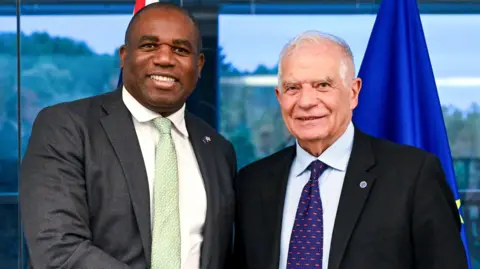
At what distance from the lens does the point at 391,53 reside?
3.28 meters

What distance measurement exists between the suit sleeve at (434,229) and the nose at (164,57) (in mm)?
937

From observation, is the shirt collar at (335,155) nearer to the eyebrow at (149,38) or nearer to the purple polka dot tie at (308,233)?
the purple polka dot tie at (308,233)

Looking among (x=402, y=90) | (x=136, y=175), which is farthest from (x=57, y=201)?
(x=402, y=90)

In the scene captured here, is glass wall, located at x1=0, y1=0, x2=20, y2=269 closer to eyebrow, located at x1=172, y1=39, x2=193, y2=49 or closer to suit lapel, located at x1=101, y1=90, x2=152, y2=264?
suit lapel, located at x1=101, y1=90, x2=152, y2=264

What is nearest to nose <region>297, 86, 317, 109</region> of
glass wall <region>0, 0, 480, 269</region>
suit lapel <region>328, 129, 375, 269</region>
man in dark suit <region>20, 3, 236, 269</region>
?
suit lapel <region>328, 129, 375, 269</region>

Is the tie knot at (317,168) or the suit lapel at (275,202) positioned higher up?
the tie knot at (317,168)

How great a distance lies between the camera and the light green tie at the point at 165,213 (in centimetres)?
248

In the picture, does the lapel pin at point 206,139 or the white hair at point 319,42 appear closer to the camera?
the white hair at point 319,42

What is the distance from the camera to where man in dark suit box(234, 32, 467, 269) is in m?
2.43

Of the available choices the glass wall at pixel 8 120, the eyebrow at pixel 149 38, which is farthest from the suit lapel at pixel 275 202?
the glass wall at pixel 8 120

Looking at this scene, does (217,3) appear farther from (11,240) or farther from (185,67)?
(185,67)

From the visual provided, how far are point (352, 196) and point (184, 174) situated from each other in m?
0.60

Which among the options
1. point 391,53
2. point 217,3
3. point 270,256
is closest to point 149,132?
point 270,256

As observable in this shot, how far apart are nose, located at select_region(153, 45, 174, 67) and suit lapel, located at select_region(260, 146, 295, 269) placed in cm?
55
